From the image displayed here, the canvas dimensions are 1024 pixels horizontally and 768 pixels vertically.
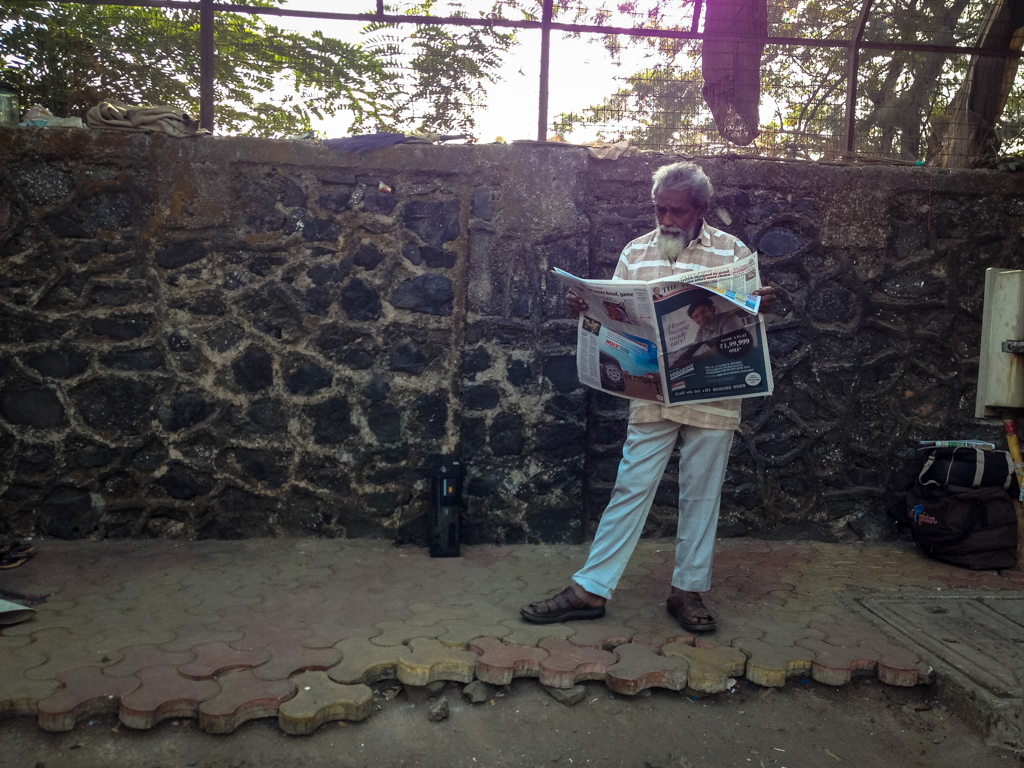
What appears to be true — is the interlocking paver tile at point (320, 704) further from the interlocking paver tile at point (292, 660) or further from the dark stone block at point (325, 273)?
the dark stone block at point (325, 273)

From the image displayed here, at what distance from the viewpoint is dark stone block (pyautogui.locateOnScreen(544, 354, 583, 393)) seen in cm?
391

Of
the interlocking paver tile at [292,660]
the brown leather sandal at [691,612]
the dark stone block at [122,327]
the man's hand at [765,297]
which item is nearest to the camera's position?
the interlocking paver tile at [292,660]

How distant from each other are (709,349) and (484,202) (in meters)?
1.58

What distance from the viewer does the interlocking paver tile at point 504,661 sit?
97.1 inches

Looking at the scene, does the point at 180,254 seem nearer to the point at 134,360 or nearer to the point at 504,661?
the point at 134,360

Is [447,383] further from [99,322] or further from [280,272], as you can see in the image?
[99,322]

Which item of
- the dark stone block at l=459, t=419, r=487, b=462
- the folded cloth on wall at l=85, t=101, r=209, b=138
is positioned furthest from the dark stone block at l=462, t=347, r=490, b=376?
the folded cloth on wall at l=85, t=101, r=209, b=138

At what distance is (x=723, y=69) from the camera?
14.4 feet

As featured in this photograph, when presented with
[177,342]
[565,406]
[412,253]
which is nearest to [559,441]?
[565,406]

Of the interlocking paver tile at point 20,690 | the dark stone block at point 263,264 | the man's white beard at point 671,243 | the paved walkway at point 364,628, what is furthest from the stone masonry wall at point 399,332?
the interlocking paver tile at point 20,690

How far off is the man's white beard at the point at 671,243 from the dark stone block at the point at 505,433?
4.27 ft

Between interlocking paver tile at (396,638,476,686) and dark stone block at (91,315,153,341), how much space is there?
222 centimetres

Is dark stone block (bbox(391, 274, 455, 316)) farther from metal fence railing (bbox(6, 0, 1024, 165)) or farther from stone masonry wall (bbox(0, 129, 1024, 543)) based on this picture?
metal fence railing (bbox(6, 0, 1024, 165))

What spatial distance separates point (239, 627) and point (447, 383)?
1599 mm
